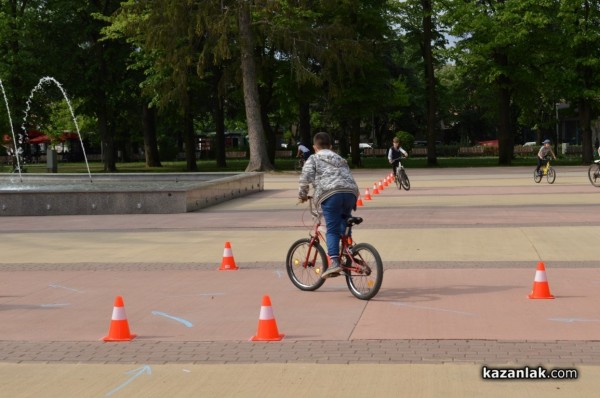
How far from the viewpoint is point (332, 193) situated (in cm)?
1064

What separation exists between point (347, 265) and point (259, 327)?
2.33m

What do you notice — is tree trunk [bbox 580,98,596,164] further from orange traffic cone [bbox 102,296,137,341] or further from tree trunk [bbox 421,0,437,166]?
orange traffic cone [bbox 102,296,137,341]

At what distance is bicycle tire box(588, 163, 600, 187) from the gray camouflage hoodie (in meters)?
21.8

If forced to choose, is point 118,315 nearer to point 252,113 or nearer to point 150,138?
point 252,113

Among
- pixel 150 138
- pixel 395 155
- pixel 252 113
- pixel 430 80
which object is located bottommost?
pixel 395 155

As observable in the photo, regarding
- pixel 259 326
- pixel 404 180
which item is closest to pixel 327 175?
pixel 259 326

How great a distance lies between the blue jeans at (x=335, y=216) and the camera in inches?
418

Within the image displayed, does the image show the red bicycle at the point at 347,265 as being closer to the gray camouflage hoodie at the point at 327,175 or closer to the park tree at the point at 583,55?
the gray camouflage hoodie at the point at 327,175

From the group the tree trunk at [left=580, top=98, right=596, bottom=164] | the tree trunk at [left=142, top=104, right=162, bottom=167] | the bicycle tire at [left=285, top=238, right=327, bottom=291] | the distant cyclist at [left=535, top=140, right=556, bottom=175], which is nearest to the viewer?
the bicycle tire at [left=285, top=238, right=327, bottom=291]

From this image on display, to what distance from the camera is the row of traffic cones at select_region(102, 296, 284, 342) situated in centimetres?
848

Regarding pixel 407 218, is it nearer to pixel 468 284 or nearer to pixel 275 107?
pixel 468 284

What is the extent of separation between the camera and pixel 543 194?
28.0 m

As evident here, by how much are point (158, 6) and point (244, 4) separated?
4.01m

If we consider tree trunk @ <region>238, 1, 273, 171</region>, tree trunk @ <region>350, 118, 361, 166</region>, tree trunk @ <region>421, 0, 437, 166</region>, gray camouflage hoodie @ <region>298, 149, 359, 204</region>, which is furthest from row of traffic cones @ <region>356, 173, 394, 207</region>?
tree trunk @ <region>421, 0, 437, 166</region>
